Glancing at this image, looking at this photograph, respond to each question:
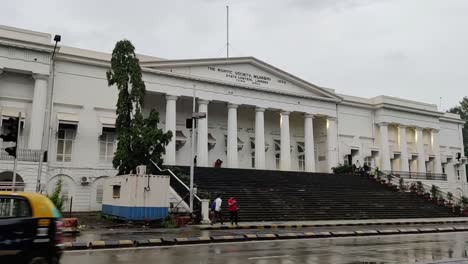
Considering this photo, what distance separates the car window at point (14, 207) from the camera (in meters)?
8.07

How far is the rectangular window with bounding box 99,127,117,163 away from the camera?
1371 inches

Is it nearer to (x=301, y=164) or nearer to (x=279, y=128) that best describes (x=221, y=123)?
(x=279, y=128)

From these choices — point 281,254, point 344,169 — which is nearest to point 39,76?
point 281,254

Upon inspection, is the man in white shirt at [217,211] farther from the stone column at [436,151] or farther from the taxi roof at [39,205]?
the stone column at [436,151]

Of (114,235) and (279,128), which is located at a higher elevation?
(279,128)

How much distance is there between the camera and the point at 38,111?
102 ft

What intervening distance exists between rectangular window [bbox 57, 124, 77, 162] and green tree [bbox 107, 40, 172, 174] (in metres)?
9.54

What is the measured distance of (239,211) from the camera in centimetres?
2491

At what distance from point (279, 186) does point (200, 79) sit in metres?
12.9

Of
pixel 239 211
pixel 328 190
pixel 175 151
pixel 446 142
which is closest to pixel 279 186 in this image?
pixel 328 190

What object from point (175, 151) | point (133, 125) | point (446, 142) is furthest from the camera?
point (446, 142)

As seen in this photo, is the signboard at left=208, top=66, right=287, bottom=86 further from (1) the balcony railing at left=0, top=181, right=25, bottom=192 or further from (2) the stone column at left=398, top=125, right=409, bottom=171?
(1) the balcony railing at left=0, top=181, right=25, bottom=192

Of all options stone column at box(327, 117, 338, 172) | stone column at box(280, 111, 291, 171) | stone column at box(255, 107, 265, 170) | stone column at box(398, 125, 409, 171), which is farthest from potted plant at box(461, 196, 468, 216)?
stone column at box(255, 107, 265, 170)

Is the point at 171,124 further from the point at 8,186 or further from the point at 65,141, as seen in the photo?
the point at 8,186
